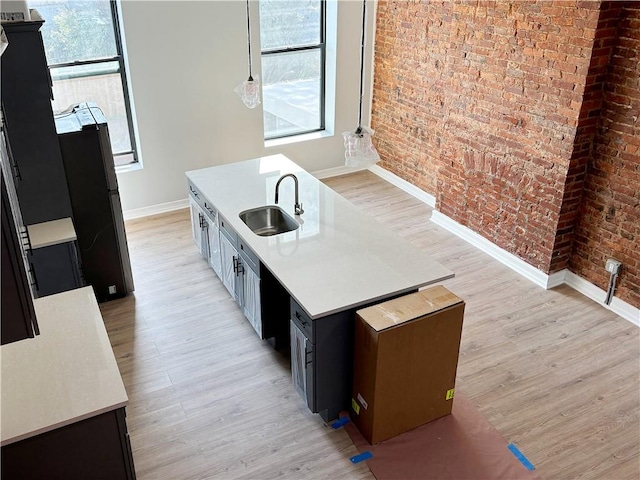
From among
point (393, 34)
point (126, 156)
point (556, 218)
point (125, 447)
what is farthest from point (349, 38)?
point (125, 447)

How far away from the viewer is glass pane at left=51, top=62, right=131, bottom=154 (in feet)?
18.5

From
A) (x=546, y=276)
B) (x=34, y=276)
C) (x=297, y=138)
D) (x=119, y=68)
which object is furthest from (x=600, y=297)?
(x=119, y=68)

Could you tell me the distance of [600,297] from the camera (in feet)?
16.3

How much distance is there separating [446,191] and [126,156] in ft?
10.5

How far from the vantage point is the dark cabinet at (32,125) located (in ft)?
12.8

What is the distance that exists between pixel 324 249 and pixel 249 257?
0.55m

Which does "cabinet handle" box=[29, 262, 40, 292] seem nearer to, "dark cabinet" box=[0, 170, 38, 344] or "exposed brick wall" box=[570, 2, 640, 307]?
"dark cabinet" box=[0, 170, 38, 344]

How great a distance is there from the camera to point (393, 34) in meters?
6.51

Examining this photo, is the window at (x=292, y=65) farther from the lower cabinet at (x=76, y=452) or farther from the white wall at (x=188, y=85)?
the lower cabinet at (x=76, y=452)

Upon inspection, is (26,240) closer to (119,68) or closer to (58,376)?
(58,376)

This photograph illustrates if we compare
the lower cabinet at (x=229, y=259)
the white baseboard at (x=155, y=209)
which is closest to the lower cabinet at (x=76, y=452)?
the lower cabinet at (x=229, y=259)

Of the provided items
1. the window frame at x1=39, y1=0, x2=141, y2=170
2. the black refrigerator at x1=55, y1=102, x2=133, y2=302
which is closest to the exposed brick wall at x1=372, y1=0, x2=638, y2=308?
the window frame at x1=39, y1=0, x2=141, y2=170

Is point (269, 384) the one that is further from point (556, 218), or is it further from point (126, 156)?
point (126, 156)

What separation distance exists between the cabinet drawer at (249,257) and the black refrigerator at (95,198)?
42.3 inches
